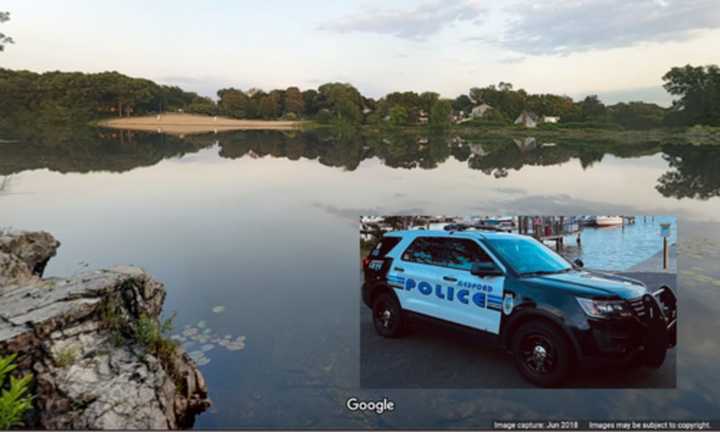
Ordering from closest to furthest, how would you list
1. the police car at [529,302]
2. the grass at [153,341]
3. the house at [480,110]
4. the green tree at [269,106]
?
1. the police car at [529,302]
2. the grass at [153,341]
3. the green tree at [269,106]
4. the house at [480,110]

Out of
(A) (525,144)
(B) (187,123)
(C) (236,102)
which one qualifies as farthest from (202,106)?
(A) (525,144)

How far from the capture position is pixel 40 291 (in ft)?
16.9

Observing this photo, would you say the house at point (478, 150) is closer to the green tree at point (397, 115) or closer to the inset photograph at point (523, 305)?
Result: the green tree at point (397, 115)

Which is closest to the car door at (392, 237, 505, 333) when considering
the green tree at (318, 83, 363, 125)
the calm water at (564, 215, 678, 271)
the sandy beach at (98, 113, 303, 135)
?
the calm water at (564, 215, 678, 271)

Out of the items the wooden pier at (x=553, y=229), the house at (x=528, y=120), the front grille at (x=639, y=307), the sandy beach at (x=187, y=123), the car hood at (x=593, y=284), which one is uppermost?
the house at (x=528, y=120)

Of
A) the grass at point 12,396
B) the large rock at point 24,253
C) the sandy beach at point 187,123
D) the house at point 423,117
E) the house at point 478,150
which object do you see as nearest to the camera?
the grass at point 12,396

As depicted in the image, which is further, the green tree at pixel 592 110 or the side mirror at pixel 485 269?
the green tree at pixel 592 110

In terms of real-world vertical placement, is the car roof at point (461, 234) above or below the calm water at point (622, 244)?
above

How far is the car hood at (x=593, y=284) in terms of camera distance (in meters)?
3.80

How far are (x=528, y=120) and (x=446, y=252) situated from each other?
14.6m

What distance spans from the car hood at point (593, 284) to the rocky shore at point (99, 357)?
10.1 ft

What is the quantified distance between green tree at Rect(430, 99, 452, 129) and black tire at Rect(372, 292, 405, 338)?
1214 centimetres

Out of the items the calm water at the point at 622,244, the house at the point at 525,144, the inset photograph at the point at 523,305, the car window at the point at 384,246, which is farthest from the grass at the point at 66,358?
the house at the point at 525,144

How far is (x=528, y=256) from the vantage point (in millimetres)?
4254
